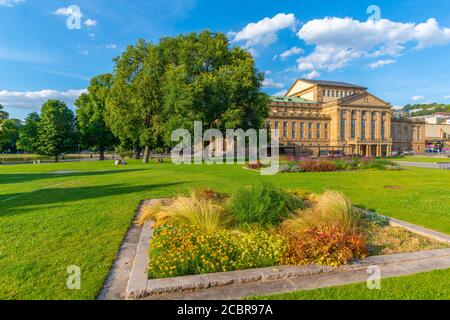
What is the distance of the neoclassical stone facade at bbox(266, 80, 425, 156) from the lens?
85188 millimetres

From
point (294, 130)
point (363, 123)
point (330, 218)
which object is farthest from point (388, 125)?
point (330, 218)

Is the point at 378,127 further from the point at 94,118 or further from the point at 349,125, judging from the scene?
the point at 94,118

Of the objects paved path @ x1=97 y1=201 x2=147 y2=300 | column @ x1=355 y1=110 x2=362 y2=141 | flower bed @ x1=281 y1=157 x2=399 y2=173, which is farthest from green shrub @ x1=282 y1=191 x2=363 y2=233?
column @ x1=355 y1=110 x2=362 y2=141

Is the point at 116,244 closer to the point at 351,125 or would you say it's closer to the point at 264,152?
the point at 264,152

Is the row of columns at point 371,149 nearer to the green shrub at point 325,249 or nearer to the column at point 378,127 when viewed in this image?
the column at point 378,127

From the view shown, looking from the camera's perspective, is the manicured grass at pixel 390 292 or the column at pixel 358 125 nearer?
the manicured grass at pixel 390 292

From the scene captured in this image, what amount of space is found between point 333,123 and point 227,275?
92.7 meters

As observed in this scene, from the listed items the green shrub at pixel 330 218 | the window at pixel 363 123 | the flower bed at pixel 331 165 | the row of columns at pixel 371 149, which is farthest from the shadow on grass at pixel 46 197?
the row of columns at pixel 371 149

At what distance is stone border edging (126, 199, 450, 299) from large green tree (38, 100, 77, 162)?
50.8m

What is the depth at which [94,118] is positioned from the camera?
150ft

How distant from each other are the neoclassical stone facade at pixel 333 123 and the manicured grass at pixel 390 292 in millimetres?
78287

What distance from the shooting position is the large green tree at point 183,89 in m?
28.3

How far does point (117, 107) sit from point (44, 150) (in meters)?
22.9
